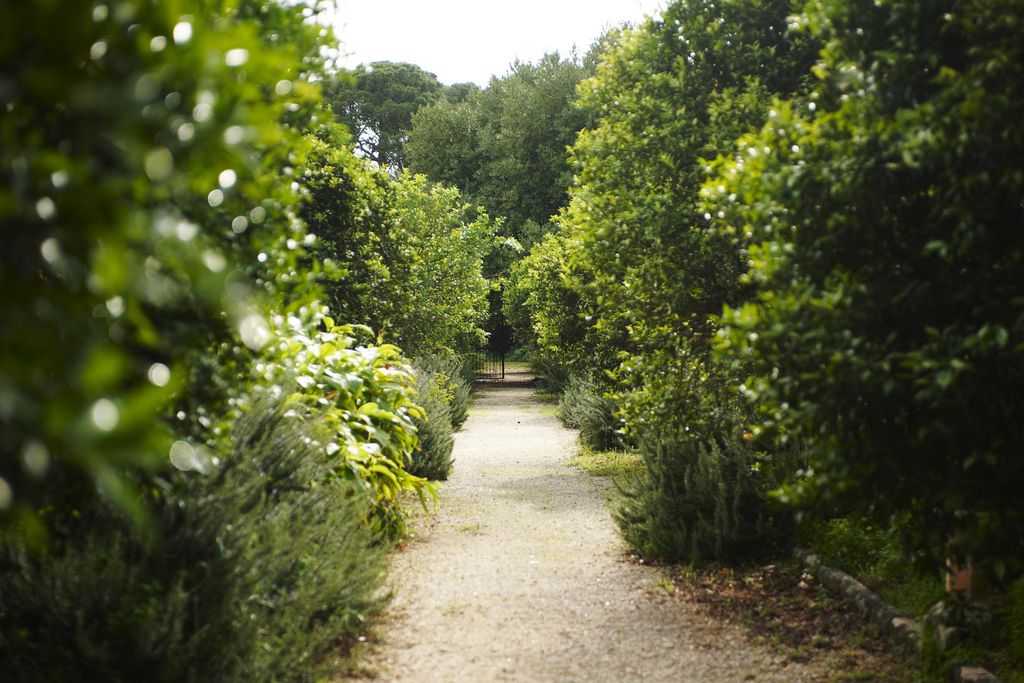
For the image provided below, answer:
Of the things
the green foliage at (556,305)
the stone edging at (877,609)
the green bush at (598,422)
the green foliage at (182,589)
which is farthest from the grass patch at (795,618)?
the green foliage at (556,305)

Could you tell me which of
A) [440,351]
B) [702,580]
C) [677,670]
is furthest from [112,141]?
[440,351]

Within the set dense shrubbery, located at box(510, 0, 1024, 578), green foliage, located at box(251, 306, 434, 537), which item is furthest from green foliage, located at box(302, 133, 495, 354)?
dense shrubbery, located at box(510, 0, 1024, 578)

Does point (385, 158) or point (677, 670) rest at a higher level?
point (385, 158)

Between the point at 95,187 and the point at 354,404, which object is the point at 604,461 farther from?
the point at 95,187

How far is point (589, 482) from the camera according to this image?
11828 millimetres

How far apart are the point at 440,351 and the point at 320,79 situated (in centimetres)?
1607

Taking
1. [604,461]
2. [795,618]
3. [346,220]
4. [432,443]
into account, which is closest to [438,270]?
[346,220]

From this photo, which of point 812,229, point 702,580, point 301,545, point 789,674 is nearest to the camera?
point 812,229

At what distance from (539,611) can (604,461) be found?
24.0ft

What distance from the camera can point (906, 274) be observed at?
3.86 m

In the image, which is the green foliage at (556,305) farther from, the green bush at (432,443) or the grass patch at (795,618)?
the grass patch at (795,618)

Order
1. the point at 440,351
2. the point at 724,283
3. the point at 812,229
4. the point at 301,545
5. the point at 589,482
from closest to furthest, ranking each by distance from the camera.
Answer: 1. the point at 812,229
2. the point at 301,545
3. the point at 724,283
4. the point at 589,482
5. the point at 440,351

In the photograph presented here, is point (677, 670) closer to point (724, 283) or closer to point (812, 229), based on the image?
point (812, 229)

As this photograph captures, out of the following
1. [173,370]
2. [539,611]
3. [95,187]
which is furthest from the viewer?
[539,611]
